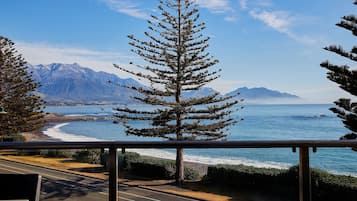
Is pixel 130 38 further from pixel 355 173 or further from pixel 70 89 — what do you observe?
pixel 70 89

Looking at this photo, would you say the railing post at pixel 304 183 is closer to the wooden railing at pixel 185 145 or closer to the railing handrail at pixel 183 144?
the wooden railing at pixel 185 145

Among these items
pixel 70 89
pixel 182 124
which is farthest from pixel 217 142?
pixel 70 89

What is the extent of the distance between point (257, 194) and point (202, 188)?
32cm

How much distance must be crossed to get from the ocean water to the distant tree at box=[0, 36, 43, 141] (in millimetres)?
3568

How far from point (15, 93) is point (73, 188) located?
16.7 m

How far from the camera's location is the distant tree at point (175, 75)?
13617 mm

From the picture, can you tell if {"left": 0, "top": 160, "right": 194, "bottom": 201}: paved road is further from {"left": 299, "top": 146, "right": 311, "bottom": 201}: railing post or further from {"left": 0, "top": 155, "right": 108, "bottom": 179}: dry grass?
{"left": 299, "top": 146, "right": 311, "bottom": 201}: railing post

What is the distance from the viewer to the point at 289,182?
205 centimetres

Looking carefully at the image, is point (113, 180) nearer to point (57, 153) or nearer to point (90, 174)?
point (90, 174)

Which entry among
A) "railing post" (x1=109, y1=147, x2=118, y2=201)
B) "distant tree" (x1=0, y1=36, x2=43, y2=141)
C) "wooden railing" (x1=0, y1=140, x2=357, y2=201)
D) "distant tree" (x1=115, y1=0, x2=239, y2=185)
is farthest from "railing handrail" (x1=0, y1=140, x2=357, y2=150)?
"distant tree" (x1=0, y1=36, x2=43, y2=141)

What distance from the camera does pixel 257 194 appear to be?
2057 millimetres

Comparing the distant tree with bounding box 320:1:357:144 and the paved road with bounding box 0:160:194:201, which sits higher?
the distant tree with bounding box 320:1:357:144

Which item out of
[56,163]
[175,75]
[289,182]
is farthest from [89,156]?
[175,75]

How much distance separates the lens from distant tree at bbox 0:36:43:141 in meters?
16.6
